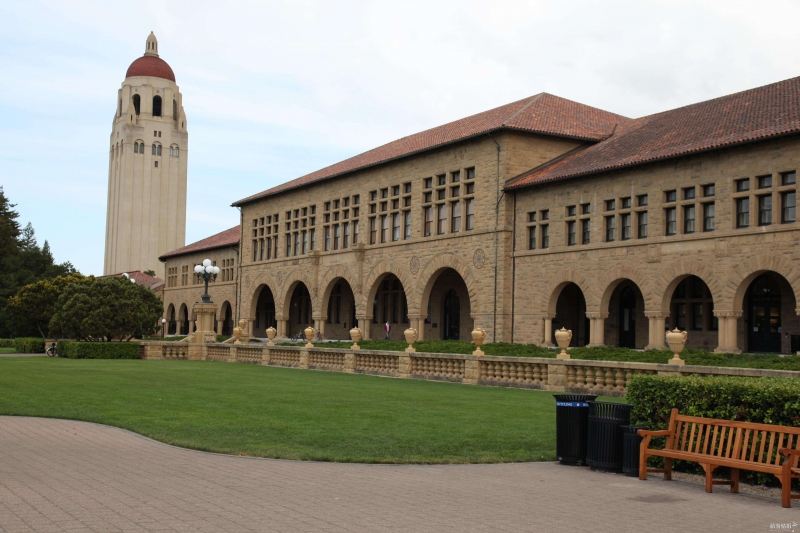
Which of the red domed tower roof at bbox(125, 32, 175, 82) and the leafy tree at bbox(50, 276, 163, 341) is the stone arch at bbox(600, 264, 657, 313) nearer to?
the leafy tree at bbox(50, 276, 163, 341)

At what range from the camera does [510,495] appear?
904 cm

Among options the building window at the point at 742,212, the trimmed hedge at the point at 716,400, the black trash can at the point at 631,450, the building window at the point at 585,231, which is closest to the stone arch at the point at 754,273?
the building window at the point at 742,212

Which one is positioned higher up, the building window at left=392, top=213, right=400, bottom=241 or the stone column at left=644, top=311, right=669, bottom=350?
the building window at left=392, top=213, right=400, bottom=241

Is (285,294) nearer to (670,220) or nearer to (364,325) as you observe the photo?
(364,325)

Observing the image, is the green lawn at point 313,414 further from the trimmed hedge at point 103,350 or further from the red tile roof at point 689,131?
the trimmed hedge at point 103,350

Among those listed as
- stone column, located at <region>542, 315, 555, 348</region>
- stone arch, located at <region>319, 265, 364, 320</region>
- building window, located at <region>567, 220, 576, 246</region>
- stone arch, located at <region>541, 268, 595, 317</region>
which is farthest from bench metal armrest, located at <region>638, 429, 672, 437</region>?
stone arch, located at <region>319, 265, 364, 320</region>

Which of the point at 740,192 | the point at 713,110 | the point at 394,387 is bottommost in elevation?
the point at 394,387

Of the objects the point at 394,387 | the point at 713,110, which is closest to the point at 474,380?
the point at 394,387

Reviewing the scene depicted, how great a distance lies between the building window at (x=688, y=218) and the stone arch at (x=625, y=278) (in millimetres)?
2547

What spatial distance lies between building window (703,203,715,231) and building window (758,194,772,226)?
6.33 ft

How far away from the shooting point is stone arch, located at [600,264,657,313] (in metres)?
34.1

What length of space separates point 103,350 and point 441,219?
18.2 meters

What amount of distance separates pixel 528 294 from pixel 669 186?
8.68 meters

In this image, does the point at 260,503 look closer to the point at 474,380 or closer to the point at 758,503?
the point at 758,503
